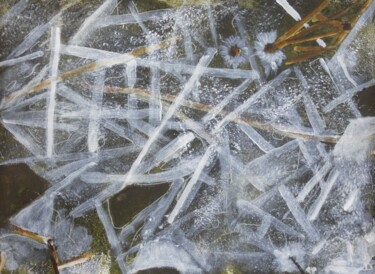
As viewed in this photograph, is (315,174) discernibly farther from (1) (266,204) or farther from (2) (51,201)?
(2) (51,201)

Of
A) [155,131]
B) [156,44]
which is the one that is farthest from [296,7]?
[155,131]

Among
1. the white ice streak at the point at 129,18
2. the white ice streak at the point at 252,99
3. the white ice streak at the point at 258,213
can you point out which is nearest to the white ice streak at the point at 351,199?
the white ice streak at the point at 258,213

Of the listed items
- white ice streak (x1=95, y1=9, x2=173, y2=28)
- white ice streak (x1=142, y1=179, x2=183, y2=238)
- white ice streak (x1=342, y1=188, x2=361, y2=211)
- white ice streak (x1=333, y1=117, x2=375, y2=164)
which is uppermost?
white ice streak (x1=95, y1=9, x2=173, y2=28)

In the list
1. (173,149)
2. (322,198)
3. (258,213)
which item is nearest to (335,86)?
(322,198)

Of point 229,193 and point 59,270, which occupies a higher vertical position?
point 229,193

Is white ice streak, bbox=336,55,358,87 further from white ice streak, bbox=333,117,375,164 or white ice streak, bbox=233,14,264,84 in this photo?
white ice streak, bbox=233,14,264,84

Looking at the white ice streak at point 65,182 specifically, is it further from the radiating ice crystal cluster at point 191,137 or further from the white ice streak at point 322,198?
the white ice streak at point 322,198

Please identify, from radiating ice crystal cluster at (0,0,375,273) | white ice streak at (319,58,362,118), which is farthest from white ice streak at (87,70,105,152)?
white ice streak at (319,58,362,118)

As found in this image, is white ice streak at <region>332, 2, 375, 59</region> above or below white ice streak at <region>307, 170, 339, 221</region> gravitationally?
above
